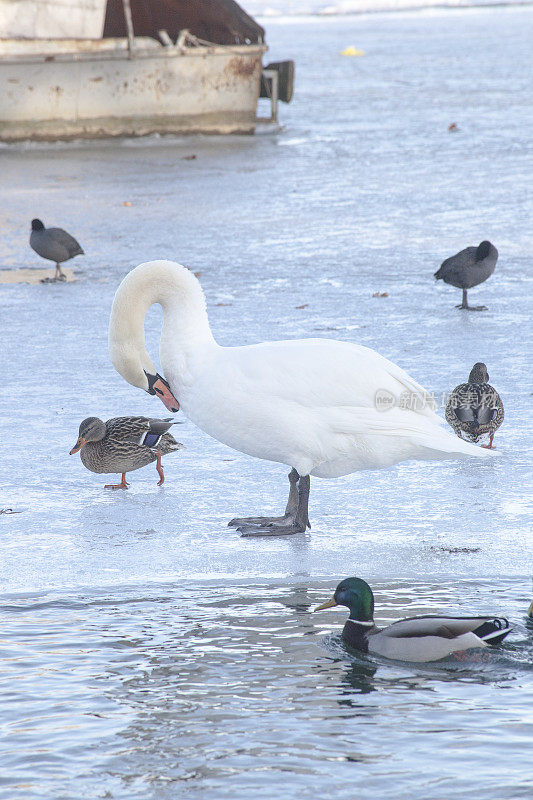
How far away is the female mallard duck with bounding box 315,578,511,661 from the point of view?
443 centimetres

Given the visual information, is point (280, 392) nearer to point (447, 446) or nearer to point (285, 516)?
point (285, 516)

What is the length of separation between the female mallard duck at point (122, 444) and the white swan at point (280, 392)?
74cm

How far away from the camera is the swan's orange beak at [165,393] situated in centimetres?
570

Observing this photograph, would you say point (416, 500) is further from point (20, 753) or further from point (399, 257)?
point (399, 257)

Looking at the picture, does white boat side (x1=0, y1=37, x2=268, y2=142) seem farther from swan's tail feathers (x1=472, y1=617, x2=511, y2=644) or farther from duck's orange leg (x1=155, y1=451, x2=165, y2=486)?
swan's tail feathers (x1=472, y1=617, x2=511, y2=644)

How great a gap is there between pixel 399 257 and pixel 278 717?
8.59 metres

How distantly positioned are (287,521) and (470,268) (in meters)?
4.84

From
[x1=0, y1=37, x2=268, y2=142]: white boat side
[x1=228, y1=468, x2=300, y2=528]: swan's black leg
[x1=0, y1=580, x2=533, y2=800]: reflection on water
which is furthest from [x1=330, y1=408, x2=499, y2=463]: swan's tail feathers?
[x1=0, y1=37, x2=268, y2=142]: white boat side

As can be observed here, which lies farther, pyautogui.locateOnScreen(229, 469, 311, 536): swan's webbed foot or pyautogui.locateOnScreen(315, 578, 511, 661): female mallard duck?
pyautogui.locateOnScreen(229, 469, 311, 536): swan's webbed foot

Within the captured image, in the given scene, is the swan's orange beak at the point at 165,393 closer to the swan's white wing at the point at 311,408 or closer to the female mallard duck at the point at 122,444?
the swan's white wing at the point at 311,408

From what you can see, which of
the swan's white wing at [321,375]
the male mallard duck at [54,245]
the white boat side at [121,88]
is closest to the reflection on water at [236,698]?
the swan's white wing at [321,375]

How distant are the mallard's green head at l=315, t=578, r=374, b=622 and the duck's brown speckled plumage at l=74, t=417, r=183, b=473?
2.05 m

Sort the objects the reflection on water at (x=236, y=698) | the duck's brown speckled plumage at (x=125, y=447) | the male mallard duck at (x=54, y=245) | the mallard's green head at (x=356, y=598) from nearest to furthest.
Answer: the reflection on water at (x=236, y=698)
the mallard's green head at (x=356, y=598)
the duck's brown speckled plumage at (x=125, y=447)
the male mallard duck at (x=54, y=245)

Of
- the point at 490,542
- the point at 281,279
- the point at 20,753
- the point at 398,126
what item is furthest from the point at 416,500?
the point at 398,126
